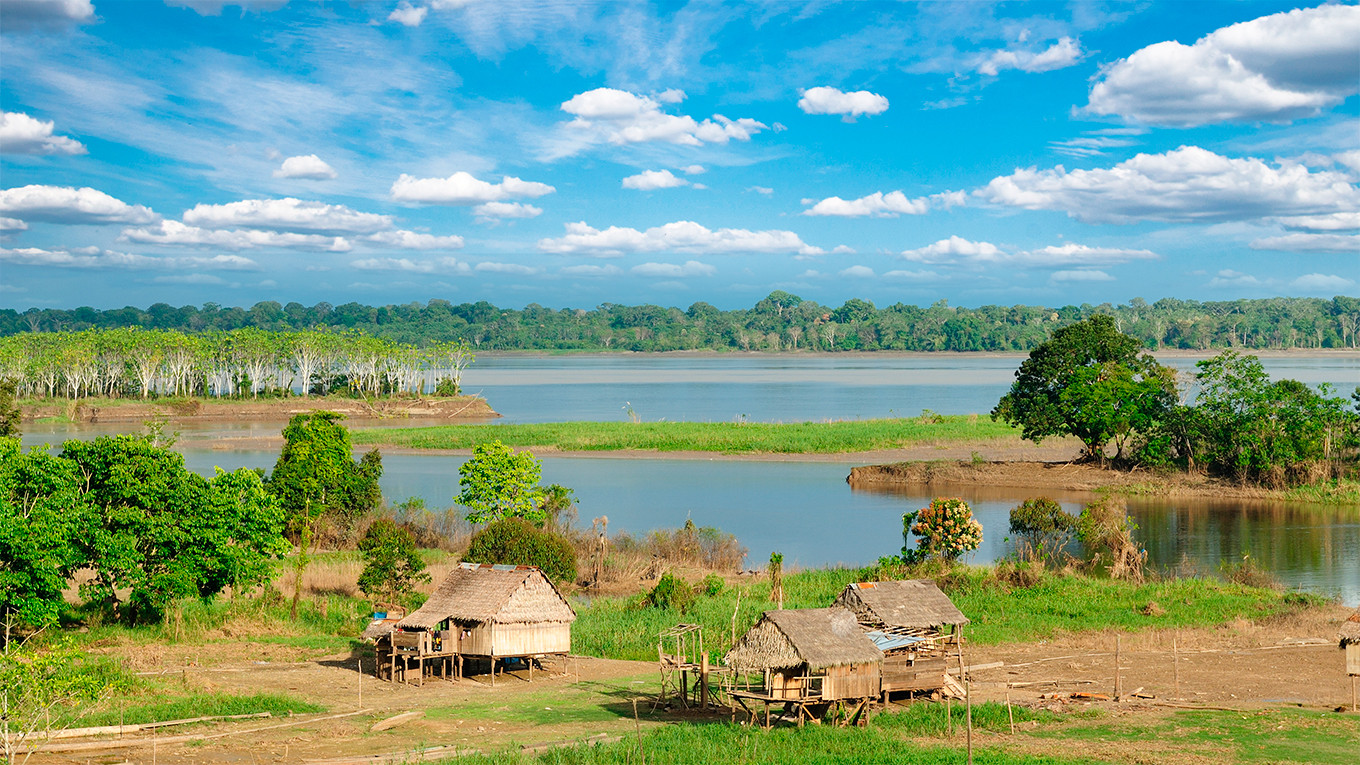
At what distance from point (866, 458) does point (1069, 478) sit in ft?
39.9

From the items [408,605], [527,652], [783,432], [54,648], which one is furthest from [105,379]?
[54,648]

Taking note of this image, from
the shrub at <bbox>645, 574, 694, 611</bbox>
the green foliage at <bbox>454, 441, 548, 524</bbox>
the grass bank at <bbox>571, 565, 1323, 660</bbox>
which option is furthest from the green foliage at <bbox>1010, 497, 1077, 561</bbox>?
the green foliage at <bbox>454, 441, 548, 524</bbox>

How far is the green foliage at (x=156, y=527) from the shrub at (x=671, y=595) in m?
10.3

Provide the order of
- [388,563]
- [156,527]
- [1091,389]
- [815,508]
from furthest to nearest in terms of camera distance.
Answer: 1. [1091,389]
2. [815,508]
3. [388,563]
4. [156,527]

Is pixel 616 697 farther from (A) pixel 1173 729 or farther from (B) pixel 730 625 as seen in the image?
(A) pixel 1173 729

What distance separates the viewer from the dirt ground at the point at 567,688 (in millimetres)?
17797

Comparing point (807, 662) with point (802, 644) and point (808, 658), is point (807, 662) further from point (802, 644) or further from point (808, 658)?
point (802, 644)

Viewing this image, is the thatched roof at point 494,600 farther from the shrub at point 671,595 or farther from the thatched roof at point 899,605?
the thatched roof at point 899,605

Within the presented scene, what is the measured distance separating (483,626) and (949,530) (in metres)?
15.9

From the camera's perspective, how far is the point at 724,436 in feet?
224

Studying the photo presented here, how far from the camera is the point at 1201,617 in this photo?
28.2 meters

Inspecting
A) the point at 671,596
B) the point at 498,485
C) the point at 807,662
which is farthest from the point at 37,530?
the point at 807,662

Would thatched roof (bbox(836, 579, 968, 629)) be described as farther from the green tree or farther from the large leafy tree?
the large leafy tree

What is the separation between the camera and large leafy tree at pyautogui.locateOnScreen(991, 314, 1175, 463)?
52.7 m
